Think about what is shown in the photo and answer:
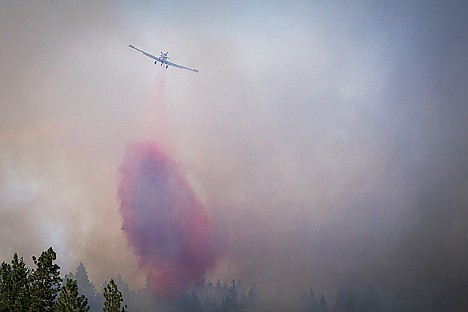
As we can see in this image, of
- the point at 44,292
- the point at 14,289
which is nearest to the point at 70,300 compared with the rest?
the point at 44,292

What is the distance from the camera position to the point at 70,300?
251 ft

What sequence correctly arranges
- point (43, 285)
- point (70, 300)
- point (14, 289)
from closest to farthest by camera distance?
point (70, 300), point (43, 285), point (14, 289)

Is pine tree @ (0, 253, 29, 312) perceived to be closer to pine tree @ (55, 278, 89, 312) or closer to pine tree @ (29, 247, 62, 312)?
pine tree @ (29, 247, 62, 312)

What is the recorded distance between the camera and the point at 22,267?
9538 centimetres

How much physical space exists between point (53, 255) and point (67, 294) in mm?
9263

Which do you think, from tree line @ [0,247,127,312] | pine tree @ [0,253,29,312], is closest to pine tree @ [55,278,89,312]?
tree line @ [0,247,127,312]

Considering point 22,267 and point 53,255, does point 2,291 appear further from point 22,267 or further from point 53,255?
point 53,255

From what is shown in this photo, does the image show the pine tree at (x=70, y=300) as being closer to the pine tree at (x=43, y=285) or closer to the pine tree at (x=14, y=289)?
the pine tree at (x=43, y=285)

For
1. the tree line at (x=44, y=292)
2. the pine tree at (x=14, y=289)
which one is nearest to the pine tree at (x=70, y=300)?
the tree line at (x=44, y=292)

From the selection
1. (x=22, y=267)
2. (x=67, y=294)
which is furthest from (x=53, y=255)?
(x=22, y=267)

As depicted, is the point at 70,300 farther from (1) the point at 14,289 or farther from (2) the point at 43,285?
(1) the point at 14,289

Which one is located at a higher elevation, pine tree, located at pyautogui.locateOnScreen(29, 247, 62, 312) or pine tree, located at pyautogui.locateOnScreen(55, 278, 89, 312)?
pine tree, located at pyautogui.locateOnScreen(29, 247, 62, 312)

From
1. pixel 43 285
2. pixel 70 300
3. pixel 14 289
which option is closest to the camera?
pixel 70 300

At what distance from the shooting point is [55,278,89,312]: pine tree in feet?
249
